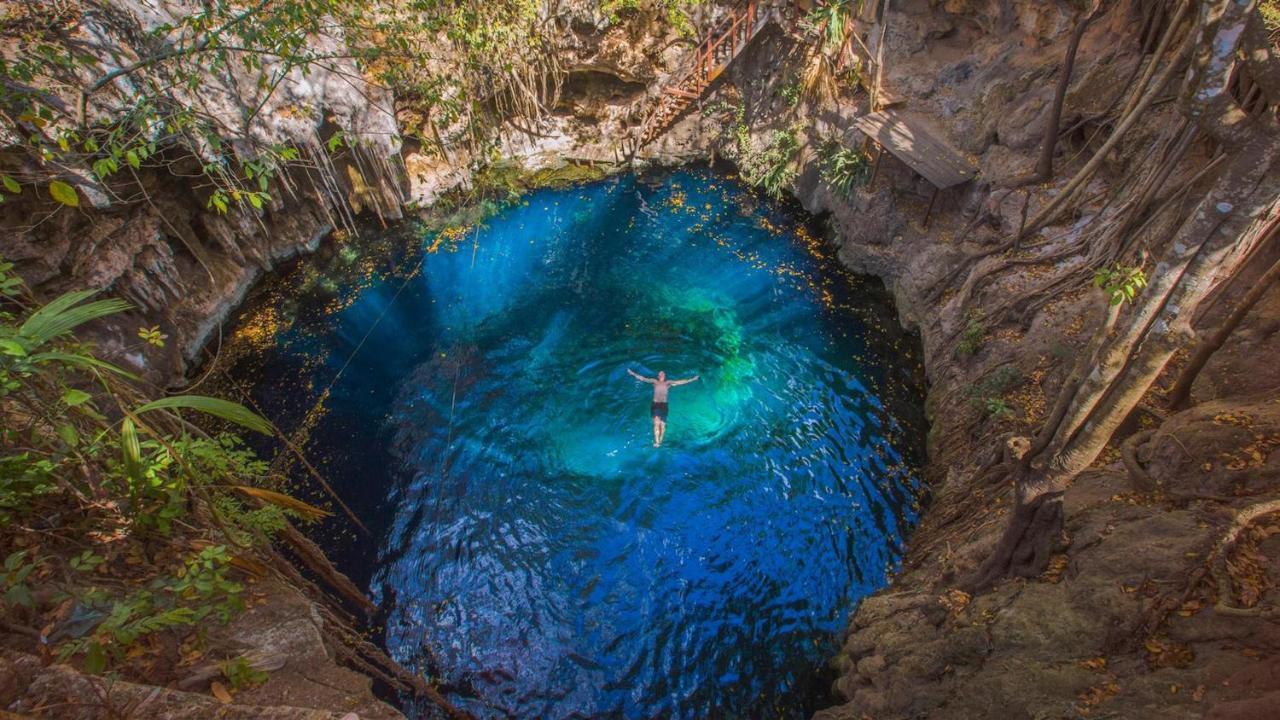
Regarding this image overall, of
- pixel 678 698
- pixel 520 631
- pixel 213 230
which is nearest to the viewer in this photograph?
pixel 678 698

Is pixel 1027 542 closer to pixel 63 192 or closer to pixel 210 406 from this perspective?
pixel 210 406

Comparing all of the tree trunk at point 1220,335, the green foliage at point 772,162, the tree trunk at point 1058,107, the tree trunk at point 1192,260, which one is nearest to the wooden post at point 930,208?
the tree trunk at point 1058,107

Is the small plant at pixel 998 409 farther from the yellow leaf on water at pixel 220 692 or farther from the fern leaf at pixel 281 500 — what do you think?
the yellow leaf on water at pixel 220 692

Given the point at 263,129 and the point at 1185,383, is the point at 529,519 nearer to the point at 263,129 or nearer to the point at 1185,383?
the point at 1185,383

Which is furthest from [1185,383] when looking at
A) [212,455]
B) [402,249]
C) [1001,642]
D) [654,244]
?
[402,249]

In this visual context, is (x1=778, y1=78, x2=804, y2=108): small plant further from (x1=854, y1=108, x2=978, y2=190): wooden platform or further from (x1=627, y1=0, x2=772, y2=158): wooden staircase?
(x1=854, y1=108, x2=978, y2=190): wooden platform

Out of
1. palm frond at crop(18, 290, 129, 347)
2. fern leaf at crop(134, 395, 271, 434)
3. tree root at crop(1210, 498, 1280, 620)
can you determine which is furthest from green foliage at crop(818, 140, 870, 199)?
palm frond at crop(18, 290, 129, 347)
